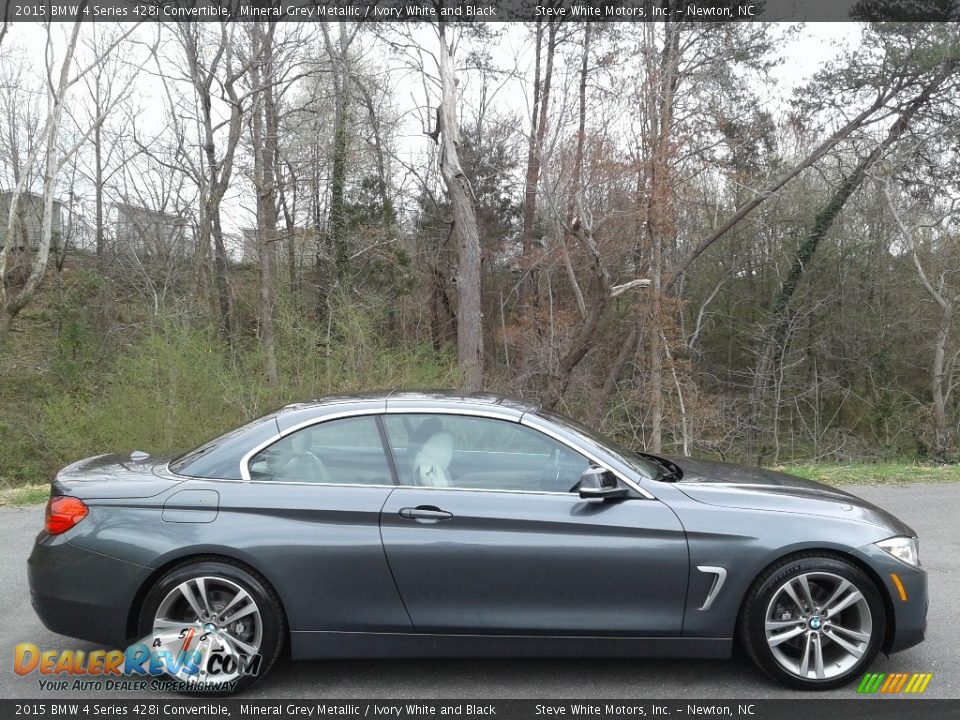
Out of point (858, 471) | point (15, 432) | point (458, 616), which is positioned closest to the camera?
point (458, 616)

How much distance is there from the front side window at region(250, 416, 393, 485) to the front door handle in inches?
9.4

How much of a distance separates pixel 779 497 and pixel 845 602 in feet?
1.85

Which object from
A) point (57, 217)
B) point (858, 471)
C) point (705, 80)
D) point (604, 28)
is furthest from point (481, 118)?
point (858, 471)

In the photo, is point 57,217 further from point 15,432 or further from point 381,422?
point 381,422

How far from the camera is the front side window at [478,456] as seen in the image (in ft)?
12.8

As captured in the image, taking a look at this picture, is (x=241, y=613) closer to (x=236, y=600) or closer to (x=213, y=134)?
(x=236, y=600)

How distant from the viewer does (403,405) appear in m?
4.11

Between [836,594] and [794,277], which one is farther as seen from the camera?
[794,277]

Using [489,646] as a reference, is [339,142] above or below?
above

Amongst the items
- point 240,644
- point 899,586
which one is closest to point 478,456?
point 240,644

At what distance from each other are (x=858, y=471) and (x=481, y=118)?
21.6 meters

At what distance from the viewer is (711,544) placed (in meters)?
3.68

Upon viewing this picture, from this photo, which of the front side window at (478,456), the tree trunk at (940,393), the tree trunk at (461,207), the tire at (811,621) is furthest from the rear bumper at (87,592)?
the tree trunk at (940,393)

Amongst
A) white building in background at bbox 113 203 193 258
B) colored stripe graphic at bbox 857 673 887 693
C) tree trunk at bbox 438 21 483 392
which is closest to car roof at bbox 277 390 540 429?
colored stripe graphic at bbox 857 673 887 693
